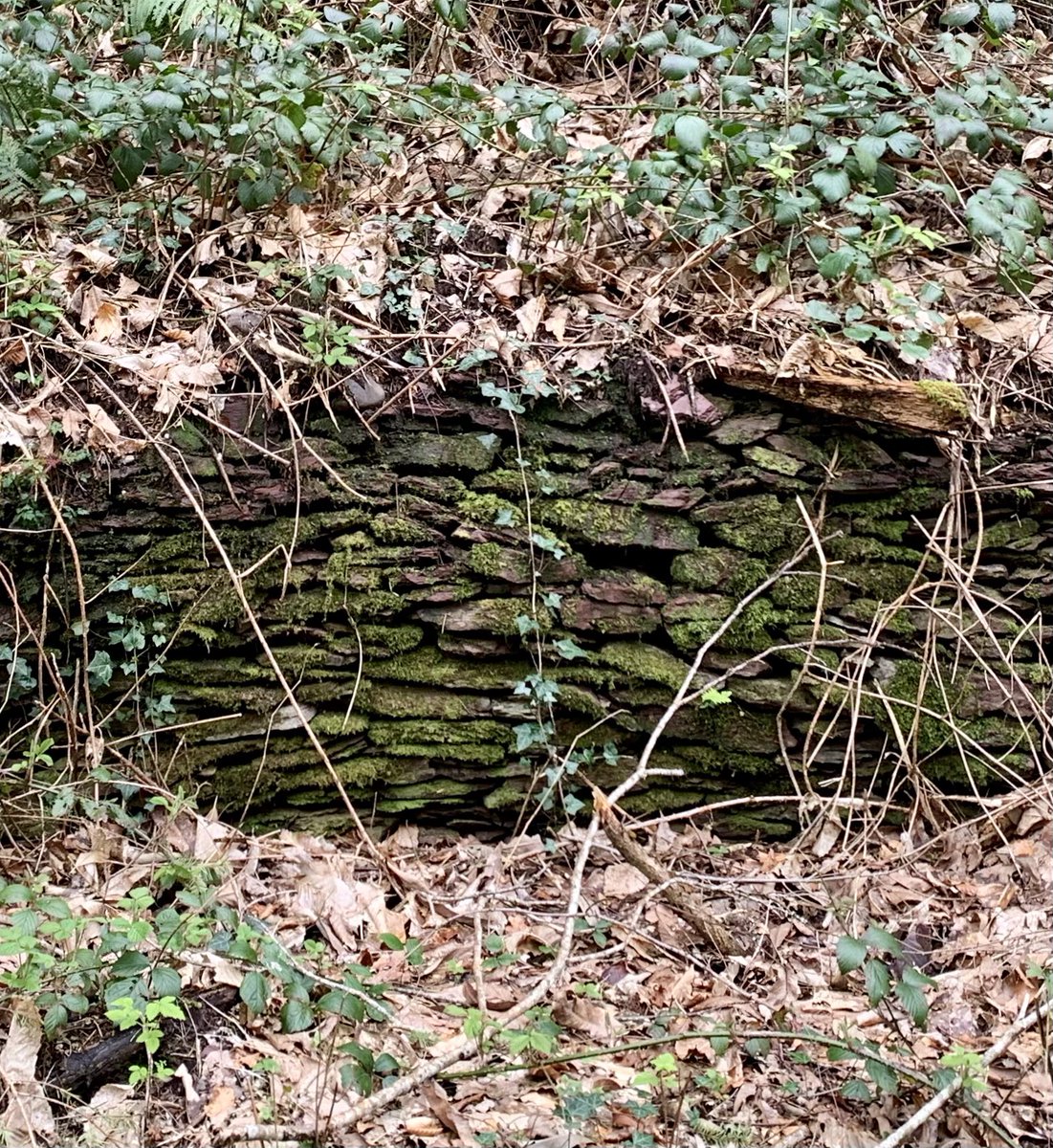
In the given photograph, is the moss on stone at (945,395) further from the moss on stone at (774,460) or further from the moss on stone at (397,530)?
the moss on stone at (397,530)

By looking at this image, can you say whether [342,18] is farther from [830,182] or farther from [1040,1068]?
[1040,1068]

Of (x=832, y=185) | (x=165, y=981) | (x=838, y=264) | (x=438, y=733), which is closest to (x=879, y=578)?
(x=838, y=264)

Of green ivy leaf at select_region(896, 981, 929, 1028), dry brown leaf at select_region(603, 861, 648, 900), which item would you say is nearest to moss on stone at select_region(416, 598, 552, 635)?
dry brown leaf at select_region(603, 861, 648, 900)

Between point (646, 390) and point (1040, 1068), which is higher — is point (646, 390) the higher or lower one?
the higher one

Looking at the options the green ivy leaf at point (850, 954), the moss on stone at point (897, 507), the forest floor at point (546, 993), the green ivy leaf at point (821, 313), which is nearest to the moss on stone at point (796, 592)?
the moss on stone at point (897, 507)

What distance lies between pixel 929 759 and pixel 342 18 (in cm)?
307

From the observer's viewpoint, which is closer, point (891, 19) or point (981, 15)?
point (981, 15)

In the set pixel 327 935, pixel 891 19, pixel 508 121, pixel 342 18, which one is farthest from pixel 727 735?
pixel 891 19

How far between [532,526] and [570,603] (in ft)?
0.86

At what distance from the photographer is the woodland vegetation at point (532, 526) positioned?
2617mm

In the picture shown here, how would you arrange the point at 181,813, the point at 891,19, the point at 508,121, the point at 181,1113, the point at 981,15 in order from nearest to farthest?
the point at 181,1113 < the point at 181,813 < the point at 508,121 < the point at 981,15 < the point at 891,19

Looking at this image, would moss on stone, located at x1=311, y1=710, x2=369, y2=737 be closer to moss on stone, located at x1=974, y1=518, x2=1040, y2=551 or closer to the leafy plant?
the leafy plant

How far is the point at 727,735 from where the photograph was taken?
3.04 metres

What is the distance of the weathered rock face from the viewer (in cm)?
280
